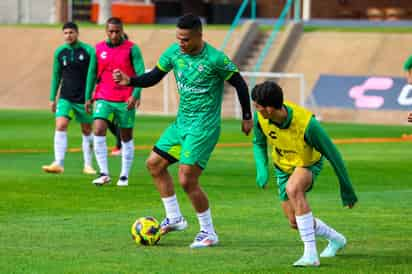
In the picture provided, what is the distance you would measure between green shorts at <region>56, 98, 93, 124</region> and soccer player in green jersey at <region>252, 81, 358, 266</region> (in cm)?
890

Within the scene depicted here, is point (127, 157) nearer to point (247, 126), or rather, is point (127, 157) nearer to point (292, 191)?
point (247, 126)

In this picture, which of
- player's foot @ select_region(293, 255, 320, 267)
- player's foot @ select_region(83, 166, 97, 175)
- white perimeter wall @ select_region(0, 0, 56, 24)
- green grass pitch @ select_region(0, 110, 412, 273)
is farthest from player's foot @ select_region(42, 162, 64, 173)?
white perimeter wall @ select_region(0, 0, 56, 24)

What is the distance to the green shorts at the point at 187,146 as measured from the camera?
12.7m

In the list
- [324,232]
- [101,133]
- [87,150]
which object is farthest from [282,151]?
[87,150]

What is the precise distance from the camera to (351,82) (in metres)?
38.4

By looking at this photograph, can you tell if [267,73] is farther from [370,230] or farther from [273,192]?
[370,230]

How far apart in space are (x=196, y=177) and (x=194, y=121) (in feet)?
1.85

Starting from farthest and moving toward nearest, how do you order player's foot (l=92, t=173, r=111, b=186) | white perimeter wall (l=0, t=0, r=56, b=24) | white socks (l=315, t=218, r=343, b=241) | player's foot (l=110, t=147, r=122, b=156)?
white perimeter wall (l=0, t=0, r=56, b=24), player's foot (l=110, t=147, r=122, b=156), player's foot (l=92, t=173, r=111, b=186), white socks (l=315, t=218, r=343, b=241)

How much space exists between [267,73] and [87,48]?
2108 cm

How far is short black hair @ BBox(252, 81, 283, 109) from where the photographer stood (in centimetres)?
1102

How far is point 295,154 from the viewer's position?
11500 millimetres

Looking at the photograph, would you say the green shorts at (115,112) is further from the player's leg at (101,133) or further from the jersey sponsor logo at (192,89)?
the jersey sponsor logo at (192,89)

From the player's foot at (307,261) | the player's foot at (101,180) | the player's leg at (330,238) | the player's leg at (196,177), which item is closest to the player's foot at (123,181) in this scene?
the player's foot at (101,180)

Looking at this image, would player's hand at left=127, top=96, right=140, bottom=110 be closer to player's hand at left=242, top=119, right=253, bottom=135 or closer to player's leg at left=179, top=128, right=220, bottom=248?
player's leg at left=179, top=128, right=220, bottom=248
